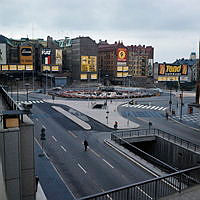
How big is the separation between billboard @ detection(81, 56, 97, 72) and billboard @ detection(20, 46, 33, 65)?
25919 millimetres

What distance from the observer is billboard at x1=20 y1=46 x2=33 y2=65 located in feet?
344

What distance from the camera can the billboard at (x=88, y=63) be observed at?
12207cm

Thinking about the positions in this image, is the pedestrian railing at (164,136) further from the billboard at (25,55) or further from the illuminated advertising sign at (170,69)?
the billboard at (25,55)

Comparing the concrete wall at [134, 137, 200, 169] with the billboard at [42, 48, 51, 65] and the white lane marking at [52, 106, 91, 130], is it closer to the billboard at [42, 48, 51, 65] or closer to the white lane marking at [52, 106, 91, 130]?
the white lane marking at [52, 106, 91, 130]

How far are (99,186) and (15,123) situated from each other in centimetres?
1004

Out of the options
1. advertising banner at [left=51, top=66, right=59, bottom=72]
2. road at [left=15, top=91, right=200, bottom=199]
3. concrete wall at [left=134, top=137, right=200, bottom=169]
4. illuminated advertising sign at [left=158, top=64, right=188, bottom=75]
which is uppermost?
advertising banner at [left=51, top=66, right=59, bottom=72]

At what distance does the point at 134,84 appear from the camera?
13488 centimetres

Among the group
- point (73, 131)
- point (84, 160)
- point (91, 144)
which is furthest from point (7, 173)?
point (73, 131)

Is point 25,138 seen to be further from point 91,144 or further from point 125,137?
point 125,137

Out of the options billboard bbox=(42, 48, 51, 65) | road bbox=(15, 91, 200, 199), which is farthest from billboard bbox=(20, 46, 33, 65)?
road bbox=(15, 91, 200, 199)

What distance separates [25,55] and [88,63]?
30.7 metres

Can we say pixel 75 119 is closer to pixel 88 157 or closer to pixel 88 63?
pixel 88 157

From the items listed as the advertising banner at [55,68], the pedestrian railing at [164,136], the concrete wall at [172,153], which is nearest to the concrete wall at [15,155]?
the pedestrian railing at [164,136]

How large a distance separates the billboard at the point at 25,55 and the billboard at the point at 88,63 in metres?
25.9
